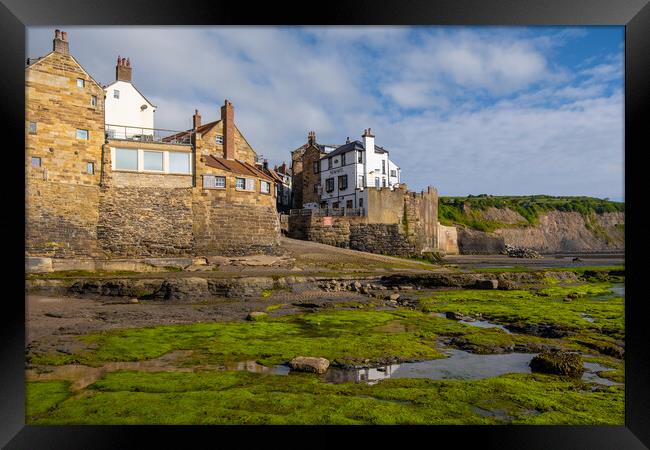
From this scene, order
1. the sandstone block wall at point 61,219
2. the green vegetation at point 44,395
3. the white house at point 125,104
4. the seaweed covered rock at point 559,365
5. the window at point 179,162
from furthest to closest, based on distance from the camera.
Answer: the white house at point 125,104 → the window at point 179,162 → the sandstone block wall at point 61,219 → the seaweed covered rock at point 559,365 → the green vegetation at point 44,395

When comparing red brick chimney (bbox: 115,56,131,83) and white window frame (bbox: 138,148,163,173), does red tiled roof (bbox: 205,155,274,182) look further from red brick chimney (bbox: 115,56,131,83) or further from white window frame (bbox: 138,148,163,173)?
red brick chimney (bbox: 115,56,131,83)

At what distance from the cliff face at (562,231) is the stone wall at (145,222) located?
6083 centimetres

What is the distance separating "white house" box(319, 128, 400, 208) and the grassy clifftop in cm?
2303

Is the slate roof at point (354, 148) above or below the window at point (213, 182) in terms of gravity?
above

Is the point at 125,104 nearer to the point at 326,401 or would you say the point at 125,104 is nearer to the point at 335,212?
the point at 335,212

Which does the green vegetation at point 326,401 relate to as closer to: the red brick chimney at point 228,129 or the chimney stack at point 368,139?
the red brick chimney at point 228,129

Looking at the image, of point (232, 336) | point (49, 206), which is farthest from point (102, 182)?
point (232, 336)

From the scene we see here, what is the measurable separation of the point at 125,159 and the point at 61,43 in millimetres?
6675

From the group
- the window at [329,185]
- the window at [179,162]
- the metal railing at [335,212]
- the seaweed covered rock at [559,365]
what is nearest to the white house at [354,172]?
the window at [329,185]

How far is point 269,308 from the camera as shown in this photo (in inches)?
666

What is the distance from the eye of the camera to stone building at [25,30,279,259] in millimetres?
21812

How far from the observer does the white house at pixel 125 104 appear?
3177 centimetres

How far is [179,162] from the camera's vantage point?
26.2 m
